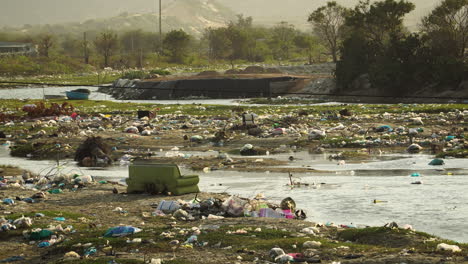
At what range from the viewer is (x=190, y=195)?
1321 cm

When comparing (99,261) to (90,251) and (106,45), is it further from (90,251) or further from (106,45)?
(106,45)

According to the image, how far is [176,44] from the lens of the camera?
9594 centimetres

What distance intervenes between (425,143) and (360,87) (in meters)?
22.6

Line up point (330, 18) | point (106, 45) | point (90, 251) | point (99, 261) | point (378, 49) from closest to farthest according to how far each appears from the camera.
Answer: point (99, 261) → point (90, 251) → point (378, 49) → point (330, 18) → point (106, 45)

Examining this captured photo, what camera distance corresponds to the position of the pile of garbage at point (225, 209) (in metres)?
11.0

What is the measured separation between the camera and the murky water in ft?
36.2

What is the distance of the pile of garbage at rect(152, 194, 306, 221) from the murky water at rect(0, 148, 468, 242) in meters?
0.39

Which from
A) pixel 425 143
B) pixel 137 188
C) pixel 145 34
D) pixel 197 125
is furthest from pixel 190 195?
pixel 145 34

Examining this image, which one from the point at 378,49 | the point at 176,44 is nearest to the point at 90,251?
the point at 378,49

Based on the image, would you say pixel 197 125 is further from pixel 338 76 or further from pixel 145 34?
pixel 145 34

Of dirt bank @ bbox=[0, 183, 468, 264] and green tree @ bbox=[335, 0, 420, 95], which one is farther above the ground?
green tree @ bbox=[335, 0, 420, 95]

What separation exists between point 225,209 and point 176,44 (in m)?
86.0

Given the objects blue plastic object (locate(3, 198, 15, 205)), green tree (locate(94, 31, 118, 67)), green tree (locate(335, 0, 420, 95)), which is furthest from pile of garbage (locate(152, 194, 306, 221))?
green tree (locate(94, 31, 118, 67))

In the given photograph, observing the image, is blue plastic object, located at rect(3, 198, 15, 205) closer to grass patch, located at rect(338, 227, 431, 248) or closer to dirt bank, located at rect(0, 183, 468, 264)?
dirt bank, located at rect(0, 183, 468, 264)
